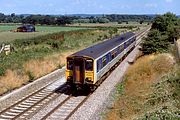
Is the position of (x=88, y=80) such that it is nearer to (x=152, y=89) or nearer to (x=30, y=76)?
(x=152, y=89)

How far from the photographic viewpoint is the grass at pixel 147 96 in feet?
50.1

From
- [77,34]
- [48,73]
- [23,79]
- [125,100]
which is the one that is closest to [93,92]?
[125,100]

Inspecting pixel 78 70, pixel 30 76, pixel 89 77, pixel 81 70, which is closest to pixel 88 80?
pixel 89 77

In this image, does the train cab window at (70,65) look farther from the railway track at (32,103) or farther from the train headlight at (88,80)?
the railway track at (32,103)

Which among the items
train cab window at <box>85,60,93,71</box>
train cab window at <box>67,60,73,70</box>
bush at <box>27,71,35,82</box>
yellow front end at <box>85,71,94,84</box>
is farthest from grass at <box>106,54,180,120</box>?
bush at <box>27,71,35,82</box>

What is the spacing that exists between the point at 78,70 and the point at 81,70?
0.20m

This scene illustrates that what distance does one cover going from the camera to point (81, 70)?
2248 cm

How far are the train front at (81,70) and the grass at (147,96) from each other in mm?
2226

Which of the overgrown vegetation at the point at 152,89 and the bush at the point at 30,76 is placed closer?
the overgrown vegetation at the point at 152,89

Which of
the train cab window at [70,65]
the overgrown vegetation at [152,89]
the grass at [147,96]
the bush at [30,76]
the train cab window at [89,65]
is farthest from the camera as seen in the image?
the bush at [30,76]

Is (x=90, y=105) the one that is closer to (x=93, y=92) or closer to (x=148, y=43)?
(x=93, y=92)

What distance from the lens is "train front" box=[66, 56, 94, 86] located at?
73.5 ft

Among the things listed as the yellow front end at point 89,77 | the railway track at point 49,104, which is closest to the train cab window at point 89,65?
the yellow front end at point 89,77

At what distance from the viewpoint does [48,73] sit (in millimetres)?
30781
